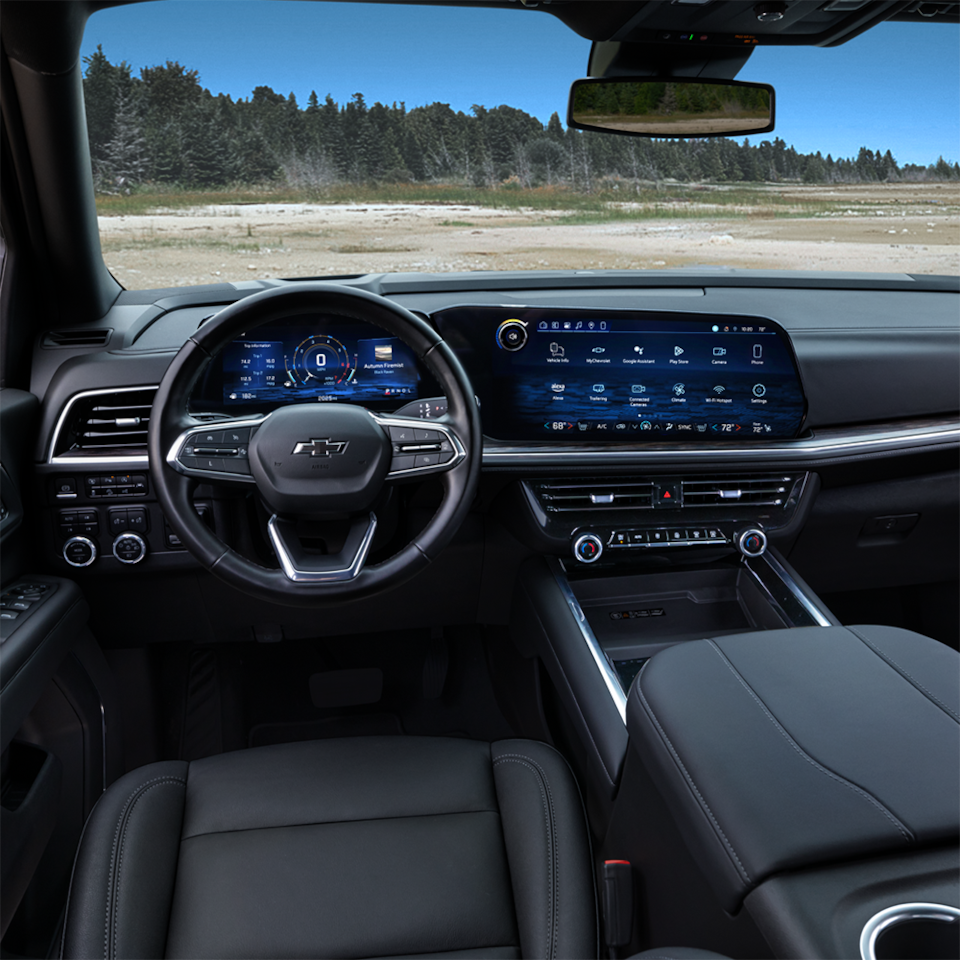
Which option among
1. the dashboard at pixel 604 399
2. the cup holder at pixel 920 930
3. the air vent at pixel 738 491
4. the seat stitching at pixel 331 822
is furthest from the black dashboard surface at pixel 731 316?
the cup holder at pixel 920 930

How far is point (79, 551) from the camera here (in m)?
2.09

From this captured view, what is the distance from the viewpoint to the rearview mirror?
2.14 m

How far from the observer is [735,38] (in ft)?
6.71

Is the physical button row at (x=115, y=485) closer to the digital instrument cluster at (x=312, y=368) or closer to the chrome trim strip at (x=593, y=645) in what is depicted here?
the digital instrument cluster at (x=312, y=368)

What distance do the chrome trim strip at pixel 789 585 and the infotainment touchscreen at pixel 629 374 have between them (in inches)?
13.1

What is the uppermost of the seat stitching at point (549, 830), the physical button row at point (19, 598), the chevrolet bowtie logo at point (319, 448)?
the chevrolet bowtie logo at point (319, 448)

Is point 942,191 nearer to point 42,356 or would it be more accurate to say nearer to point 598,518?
point 598,518

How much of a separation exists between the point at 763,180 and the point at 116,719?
2.33 m

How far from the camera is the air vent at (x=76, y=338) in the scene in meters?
2.21

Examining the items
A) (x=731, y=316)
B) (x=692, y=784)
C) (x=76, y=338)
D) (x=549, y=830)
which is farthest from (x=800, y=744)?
(x=76, y=338)

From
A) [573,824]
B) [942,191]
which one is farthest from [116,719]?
[942,191]

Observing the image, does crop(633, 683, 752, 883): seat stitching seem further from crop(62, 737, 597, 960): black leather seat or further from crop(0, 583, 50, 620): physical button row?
crop(0, 583, 50, 620): physical button row

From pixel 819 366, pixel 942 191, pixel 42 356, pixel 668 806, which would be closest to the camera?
pixel 668 806

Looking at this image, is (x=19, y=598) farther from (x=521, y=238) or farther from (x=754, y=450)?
(x=754, y=450)
